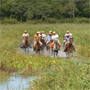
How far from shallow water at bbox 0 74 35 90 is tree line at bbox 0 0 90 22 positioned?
202 feet

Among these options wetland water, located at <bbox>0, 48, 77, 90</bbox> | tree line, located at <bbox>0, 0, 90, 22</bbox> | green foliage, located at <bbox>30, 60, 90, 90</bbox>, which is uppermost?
tree line, located at <bbox>0, 0, 90, 22</bbox>

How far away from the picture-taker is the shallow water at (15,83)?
811 cm

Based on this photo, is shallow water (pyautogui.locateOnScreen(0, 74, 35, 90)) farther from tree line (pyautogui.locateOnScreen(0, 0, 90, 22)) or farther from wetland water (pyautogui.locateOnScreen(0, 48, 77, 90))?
tree line (pyautogui.locateOnScreen(0, 0, 90, 22))

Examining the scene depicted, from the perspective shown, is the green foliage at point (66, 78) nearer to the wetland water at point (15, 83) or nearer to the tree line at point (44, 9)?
the wetland water at point (15, 83)

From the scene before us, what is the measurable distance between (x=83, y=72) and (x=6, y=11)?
82.1 m

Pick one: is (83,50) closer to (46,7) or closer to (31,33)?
(31,33)

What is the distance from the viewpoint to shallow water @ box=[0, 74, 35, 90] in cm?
811

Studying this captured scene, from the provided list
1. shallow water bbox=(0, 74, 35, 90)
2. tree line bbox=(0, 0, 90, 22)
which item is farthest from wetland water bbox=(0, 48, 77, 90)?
tree line bbox=(0, 0, 90, 22)

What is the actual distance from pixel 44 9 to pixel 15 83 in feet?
219

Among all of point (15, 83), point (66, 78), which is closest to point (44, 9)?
point (15, 83)

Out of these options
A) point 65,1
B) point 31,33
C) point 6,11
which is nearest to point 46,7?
point 65,1

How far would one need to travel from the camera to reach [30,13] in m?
73.6

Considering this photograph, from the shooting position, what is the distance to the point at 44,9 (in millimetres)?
74375

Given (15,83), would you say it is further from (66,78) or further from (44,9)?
(44,9)
